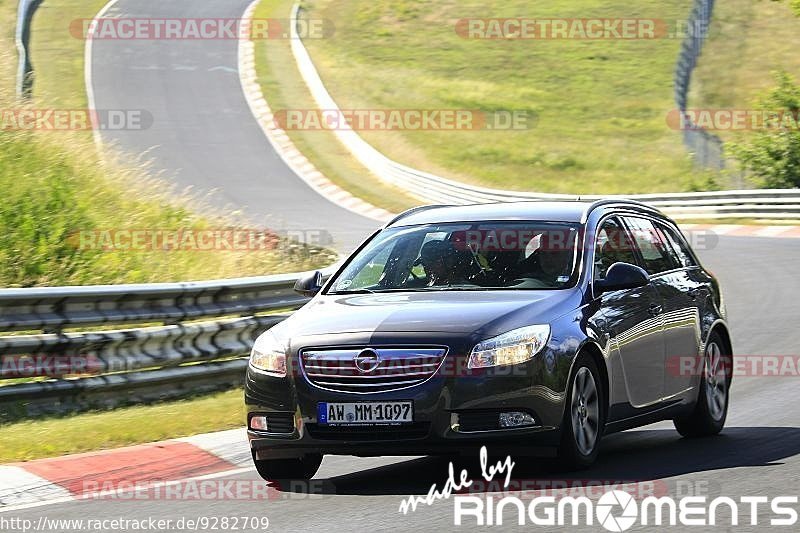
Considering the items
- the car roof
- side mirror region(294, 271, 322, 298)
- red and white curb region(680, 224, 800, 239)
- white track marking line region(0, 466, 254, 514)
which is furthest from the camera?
red and white curb region(680, 224, 800, 239)

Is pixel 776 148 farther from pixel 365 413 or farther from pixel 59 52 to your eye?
pixel 365 413

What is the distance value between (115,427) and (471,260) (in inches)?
125

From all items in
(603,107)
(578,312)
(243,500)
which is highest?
(578,312)

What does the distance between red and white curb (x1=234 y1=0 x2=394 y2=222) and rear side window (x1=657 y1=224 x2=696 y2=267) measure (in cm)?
2016

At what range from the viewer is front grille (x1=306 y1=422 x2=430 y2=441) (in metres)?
7.71

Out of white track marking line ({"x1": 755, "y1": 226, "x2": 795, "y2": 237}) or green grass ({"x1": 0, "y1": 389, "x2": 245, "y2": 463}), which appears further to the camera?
white track marking line ({"x1": 755, "y1": 226, "x2": 795, "y2": 237})

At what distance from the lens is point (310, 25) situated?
57.8m

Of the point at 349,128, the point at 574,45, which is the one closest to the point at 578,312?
the point at 349,128

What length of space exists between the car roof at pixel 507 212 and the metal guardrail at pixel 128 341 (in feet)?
5.58

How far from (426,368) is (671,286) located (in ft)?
8.70

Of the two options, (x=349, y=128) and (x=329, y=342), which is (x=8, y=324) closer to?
(x=329, y=342)

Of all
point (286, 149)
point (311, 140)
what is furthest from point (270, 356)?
point (311, 140)
